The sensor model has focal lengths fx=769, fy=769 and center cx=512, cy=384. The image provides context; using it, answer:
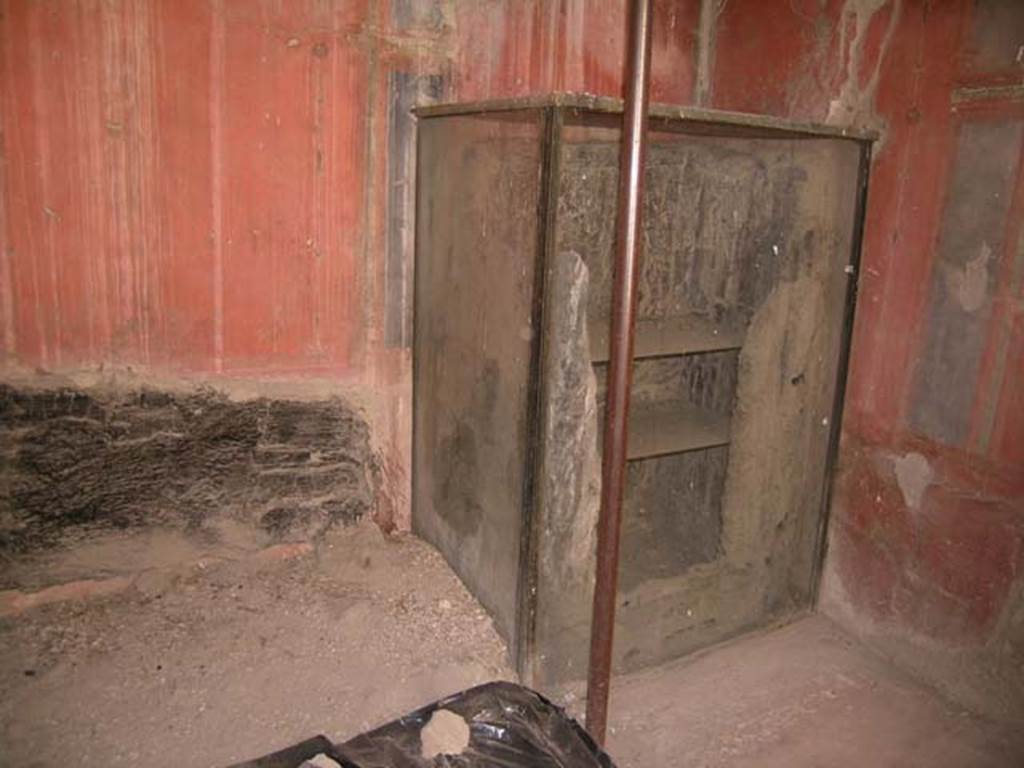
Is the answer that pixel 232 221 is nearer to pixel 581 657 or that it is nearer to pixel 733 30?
pixel 581 657

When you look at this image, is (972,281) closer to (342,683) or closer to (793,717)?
(793,717)

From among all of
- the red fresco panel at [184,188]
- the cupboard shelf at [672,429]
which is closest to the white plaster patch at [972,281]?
the cupboard shelf at [672,429]

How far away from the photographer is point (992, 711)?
204 cm

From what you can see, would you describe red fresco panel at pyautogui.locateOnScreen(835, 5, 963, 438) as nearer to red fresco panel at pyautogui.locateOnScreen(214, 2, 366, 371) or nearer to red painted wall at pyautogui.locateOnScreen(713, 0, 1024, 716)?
red painted wall at pyautogui.locateOnScreen(713, 0, 1024, 716)

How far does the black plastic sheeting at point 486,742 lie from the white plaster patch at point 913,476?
4.10ft

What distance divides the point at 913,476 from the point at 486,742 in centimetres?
143

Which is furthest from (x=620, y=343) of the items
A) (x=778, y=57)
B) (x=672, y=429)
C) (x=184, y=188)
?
(x=778, y=57)

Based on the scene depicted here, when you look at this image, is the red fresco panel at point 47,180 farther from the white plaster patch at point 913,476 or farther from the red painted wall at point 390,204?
the white plaster patch at point 913,476

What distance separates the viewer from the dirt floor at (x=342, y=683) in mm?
1780

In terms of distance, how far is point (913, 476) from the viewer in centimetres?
216

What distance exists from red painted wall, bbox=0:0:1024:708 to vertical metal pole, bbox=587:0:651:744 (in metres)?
1.02

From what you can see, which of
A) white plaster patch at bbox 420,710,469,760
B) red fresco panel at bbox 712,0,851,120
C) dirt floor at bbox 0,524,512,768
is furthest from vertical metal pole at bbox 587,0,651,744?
red fresco panel at bbox 712,0,851,120

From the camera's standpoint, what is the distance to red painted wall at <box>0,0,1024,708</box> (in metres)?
1.93

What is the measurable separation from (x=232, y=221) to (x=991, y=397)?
208 cm
